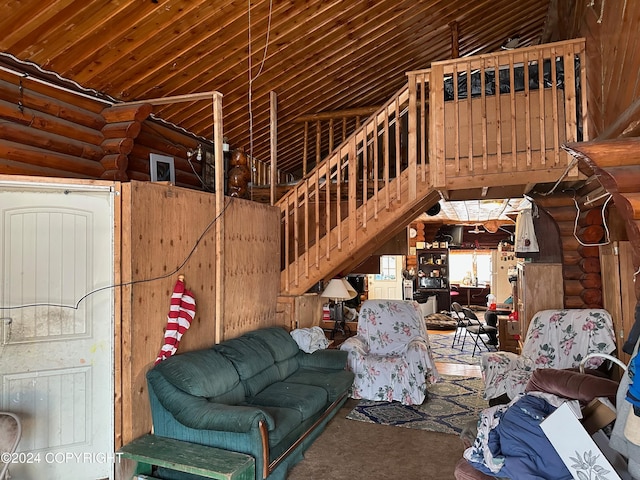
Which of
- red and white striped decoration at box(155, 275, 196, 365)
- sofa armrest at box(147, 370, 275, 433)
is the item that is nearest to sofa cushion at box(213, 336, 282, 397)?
red and white striped decoration at box(155, 275, 196, 365)

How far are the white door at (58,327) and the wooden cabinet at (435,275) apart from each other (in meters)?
10.3

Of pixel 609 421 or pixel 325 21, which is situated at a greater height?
pixel 325 21

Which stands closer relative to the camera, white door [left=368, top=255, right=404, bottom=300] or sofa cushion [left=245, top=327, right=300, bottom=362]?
sofa cushion [left=245, top=327, right=300, bottom=362]

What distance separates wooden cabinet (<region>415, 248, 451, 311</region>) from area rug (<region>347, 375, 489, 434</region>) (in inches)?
289

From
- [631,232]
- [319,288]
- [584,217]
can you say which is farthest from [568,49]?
[319,288]

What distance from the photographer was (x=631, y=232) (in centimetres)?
181

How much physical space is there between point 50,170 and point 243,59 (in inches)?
86.1

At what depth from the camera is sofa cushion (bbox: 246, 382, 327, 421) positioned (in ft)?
11.1

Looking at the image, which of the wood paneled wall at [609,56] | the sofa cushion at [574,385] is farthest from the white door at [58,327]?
the wood paneled wall at [609,56]

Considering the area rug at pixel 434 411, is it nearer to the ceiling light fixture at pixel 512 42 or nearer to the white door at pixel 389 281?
the ceiling light fixture at pixel 512 42

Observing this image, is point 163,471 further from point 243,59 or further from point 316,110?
point 316,110

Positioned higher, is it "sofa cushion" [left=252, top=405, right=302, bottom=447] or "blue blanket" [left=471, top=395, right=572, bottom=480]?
"blue blanket" [left=471, top=395, right=572, bottom=480]

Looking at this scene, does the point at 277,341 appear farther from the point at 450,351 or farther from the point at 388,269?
the point at 388,269

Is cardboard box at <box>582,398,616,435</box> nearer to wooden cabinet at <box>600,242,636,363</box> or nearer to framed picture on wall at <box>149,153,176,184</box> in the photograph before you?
wooden cabinet at <box>600,242,636,363</box>
